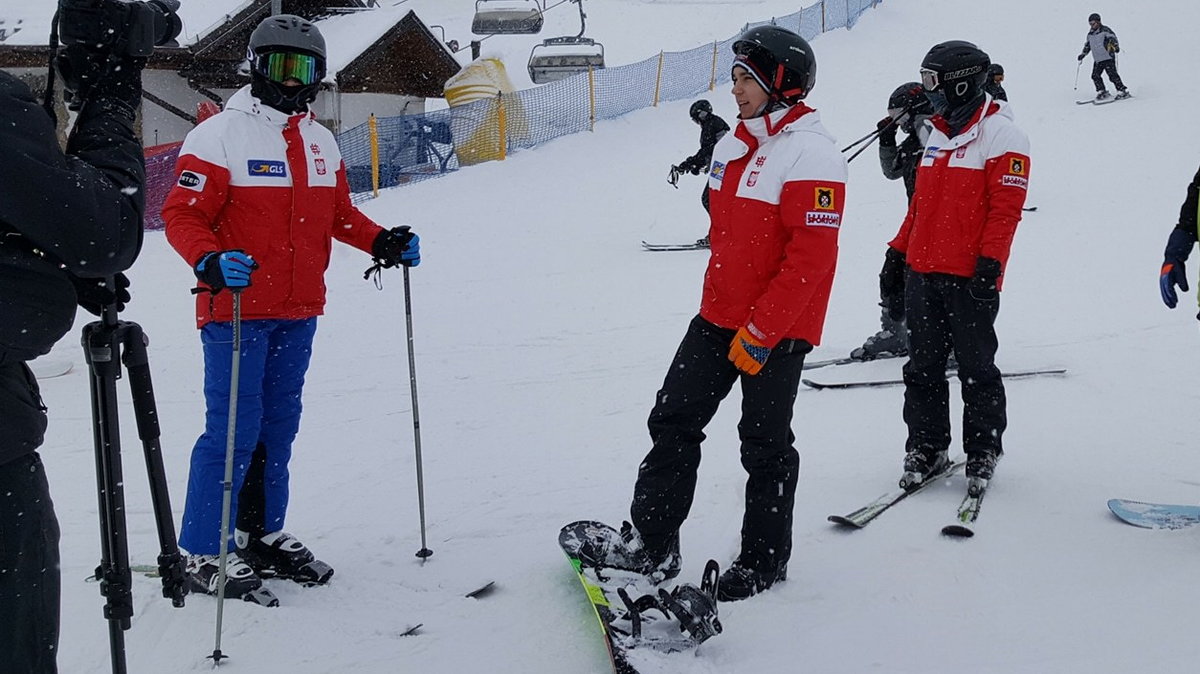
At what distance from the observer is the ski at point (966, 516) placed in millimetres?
3889

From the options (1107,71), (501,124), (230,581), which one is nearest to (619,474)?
(230,581)

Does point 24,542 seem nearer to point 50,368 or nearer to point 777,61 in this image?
point 777,61

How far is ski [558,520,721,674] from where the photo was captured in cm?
292

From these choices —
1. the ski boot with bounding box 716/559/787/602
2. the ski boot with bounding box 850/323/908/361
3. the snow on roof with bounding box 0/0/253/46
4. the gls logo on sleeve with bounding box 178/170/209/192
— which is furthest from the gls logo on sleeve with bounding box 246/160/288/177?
the snow on roof with bounding box 0/0/253/46

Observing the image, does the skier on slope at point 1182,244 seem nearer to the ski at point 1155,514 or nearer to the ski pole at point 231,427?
the ski at point 1155,514

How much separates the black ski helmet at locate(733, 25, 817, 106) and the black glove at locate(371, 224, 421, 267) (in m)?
1.44

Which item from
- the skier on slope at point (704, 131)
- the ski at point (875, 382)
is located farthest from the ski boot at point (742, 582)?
the skier on slope at point (704, 131)

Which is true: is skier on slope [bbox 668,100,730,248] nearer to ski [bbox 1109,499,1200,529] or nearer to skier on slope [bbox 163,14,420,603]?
ski [bbox 1109,499,1200,529]

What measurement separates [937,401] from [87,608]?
3662 millimetres

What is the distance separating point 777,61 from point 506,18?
26.3 m

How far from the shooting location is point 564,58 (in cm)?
2427

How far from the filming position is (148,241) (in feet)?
42.6

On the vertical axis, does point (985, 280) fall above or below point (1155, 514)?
above

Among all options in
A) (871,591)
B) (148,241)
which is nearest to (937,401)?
(871,591)
